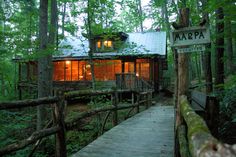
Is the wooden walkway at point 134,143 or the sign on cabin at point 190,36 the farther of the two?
the wooden walkway at point 134,143

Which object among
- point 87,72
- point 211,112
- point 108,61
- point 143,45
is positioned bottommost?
point 211,112

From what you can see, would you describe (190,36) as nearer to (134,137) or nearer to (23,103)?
(23,103)

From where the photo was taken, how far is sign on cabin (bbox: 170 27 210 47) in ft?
13.6

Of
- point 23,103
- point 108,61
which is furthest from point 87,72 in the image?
point 23,103

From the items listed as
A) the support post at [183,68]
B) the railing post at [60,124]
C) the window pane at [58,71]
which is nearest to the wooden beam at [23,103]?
the railing post at [60,124]

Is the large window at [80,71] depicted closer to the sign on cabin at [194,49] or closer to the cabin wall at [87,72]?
the cabin wall at [87,72]

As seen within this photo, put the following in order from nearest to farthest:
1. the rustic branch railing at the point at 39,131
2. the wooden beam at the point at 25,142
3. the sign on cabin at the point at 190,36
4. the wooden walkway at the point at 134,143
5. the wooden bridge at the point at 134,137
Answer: the wooden bridge at the point at 134,137 → the wooden beam at the point at 25,142 → the rustic branch railing at the point at 39,131 → the sign on cabin at the point at 190,36 → the wooden walkway at the point at 134,143

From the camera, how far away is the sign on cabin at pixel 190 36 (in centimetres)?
416

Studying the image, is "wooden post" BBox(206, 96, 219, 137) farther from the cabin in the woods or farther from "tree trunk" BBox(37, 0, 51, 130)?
the cabin in the woods

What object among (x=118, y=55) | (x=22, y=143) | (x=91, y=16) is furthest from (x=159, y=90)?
(x=22, y=143)

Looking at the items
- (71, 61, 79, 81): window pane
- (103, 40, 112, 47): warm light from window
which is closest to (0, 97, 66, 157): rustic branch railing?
(103, 40, 112, 47): warm light from window

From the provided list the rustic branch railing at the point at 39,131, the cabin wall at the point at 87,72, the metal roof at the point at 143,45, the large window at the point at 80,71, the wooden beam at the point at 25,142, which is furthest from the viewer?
the large window at the point at 80,71

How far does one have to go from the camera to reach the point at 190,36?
13.9 ft

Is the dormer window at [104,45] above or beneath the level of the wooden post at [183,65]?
above
